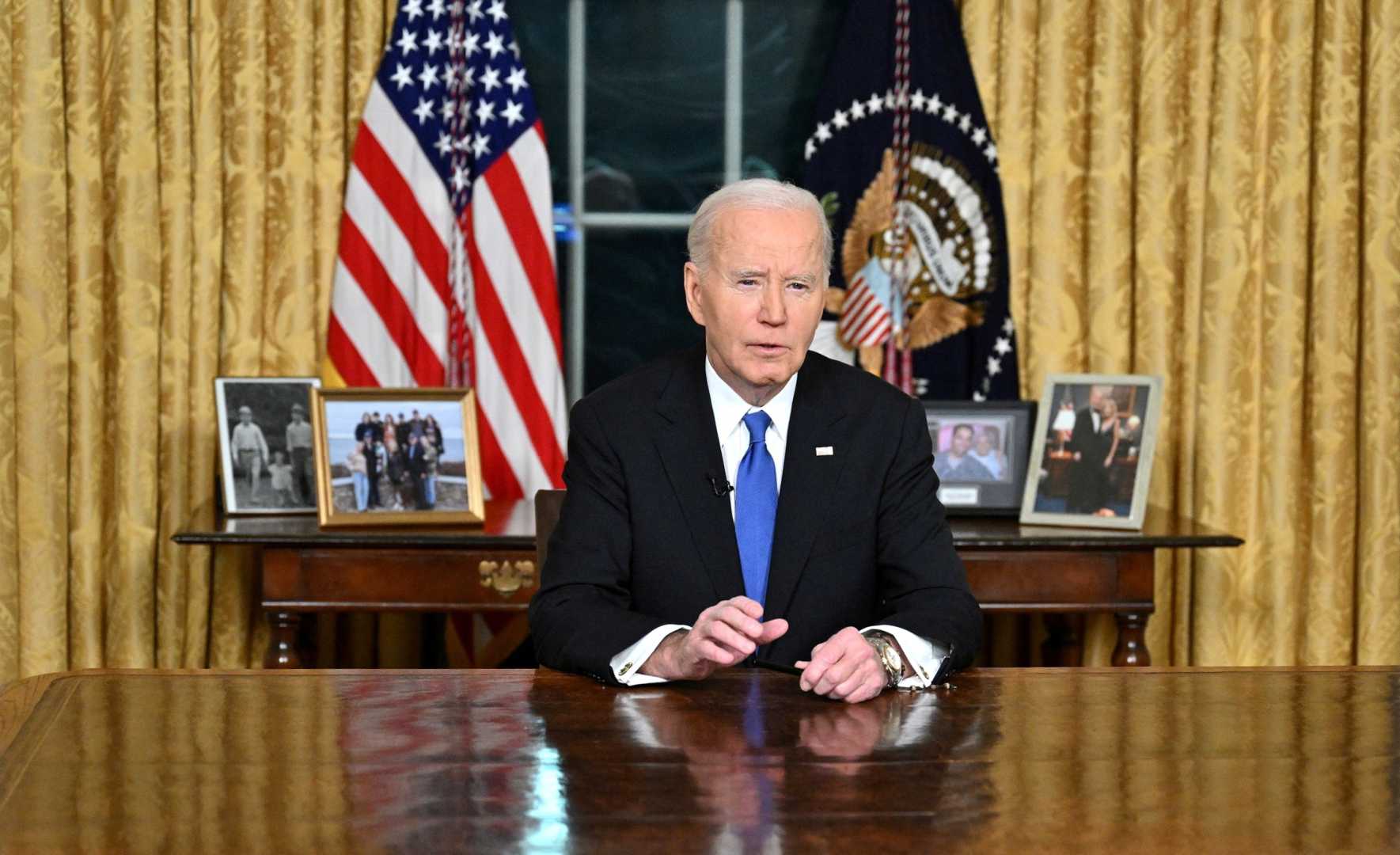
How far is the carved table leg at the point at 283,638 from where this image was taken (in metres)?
3.54

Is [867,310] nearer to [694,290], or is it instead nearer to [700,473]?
[694,290]

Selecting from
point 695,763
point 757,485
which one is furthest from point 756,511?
point 695,763

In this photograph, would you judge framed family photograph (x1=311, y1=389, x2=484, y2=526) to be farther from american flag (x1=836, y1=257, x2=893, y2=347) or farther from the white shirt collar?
the white shirt collar

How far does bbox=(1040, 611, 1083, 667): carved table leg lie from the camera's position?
13.2ft

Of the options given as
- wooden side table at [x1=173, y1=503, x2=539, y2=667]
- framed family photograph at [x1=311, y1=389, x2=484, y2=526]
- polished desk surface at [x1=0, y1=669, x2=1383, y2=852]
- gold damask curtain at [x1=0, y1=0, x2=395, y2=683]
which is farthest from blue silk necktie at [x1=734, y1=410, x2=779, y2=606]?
gold damask curtain at [x1=0, y1=0, x2=395, y2=683]

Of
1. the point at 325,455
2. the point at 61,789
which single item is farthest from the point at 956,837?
the point at 325,455

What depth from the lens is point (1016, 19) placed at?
398 centimetres

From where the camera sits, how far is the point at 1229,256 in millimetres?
4004

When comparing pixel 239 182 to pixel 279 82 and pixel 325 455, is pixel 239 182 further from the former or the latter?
pixel 325 455

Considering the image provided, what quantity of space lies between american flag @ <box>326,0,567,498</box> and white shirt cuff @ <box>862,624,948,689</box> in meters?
2.03

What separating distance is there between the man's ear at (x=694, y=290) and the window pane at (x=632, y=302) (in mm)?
1793

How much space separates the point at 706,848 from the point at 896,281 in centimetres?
276

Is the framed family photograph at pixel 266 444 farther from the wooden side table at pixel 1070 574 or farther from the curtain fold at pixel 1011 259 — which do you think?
the wooden side table at pixel 1070 574

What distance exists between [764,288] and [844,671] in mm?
646
